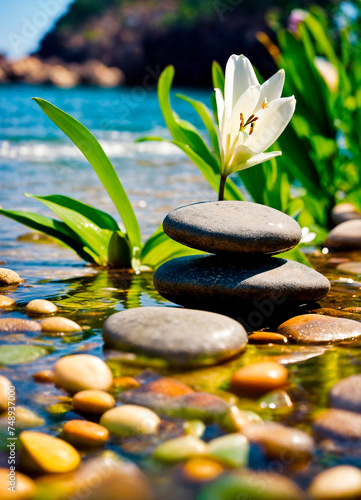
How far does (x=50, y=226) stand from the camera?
2717 mm

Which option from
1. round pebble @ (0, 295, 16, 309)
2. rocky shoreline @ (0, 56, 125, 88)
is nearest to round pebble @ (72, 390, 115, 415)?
round pebble @ (0, 295, 16, 309)

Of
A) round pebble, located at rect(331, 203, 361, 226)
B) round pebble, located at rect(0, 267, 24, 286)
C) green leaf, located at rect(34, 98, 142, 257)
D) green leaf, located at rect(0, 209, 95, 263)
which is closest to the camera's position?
green leaf, located at rect(34, 98, 142, 257)

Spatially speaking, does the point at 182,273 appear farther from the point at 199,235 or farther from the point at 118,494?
the point at 118,494

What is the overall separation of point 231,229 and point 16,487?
3.79 feet

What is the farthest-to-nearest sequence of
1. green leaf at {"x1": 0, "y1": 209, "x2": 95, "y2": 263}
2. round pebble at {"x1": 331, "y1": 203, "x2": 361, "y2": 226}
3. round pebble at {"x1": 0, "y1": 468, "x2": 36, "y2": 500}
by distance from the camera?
round pebble at {"x1": 331, "y1": 203, "x2": 361, "y2": 226}
green leaf at {"x1": 0, "y1": 209, "x2": 95, "y2": 263}
round pebble at {"x1": 0, "y1": 468, "x2": 36, "y2": 500}

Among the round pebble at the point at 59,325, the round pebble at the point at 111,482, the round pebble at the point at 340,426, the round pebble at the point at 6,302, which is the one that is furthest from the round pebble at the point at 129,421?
the round pebble at the point at 6,302

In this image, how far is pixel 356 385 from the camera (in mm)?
1473

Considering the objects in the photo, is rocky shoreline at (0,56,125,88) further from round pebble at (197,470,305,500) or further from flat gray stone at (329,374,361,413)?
round pebble at (197,470,305,500)

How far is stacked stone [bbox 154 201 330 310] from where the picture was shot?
6.68ft

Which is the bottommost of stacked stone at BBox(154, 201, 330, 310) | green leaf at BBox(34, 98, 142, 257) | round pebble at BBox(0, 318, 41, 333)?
round pebble at BBox(0, 318, 41, 333)

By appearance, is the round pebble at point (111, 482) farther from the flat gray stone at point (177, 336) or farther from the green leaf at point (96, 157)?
the green leaf at point (96, 157)

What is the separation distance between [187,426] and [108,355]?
0.42m

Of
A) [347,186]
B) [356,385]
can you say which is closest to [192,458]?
[356,385]

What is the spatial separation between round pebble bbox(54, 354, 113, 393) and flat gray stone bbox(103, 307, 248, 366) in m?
0.13
